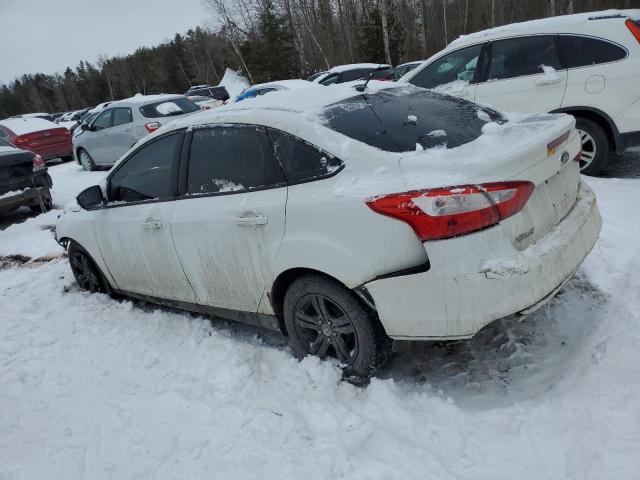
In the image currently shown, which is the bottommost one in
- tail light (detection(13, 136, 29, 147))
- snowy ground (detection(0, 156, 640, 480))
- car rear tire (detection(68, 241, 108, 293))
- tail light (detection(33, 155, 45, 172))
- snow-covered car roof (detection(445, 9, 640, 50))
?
snowy ground (detection(0, 156, 640, 480))

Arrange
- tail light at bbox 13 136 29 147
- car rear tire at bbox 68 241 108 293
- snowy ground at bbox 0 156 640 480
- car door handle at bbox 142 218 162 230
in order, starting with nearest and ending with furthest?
snowy ground at bbox 0 156 640 480 < car door handle at bbox 142 218 162 230 < car rear tire at bbox 68 241 108 293 < tail light at bbox 13 136 29 147

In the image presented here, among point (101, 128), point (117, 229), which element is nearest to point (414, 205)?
point (117, 229)

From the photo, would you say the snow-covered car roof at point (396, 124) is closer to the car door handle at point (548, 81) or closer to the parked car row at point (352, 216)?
the parked car row at point (352, 216)

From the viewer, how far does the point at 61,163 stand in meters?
16.8

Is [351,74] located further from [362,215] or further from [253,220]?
[362,215]

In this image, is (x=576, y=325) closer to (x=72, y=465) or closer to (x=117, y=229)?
(x=72, y=465)

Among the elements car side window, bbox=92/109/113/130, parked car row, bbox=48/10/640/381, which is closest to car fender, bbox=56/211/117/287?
parked car row, bbox=48/10/640/381

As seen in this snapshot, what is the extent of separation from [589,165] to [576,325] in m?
3.29

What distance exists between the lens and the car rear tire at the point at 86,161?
43.1ft

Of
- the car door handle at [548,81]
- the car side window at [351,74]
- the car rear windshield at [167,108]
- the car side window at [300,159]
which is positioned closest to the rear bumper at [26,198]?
the car rear windshield at [167,108]

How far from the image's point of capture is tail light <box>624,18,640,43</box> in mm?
5332

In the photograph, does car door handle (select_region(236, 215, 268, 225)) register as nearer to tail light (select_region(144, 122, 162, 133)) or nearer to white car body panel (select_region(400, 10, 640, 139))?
white car body panel (select_region(400, 10, 640, 139))

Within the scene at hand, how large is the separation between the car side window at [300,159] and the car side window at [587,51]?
4.34 metres

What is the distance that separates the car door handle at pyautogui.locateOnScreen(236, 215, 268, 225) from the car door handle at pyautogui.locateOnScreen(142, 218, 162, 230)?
89cm
